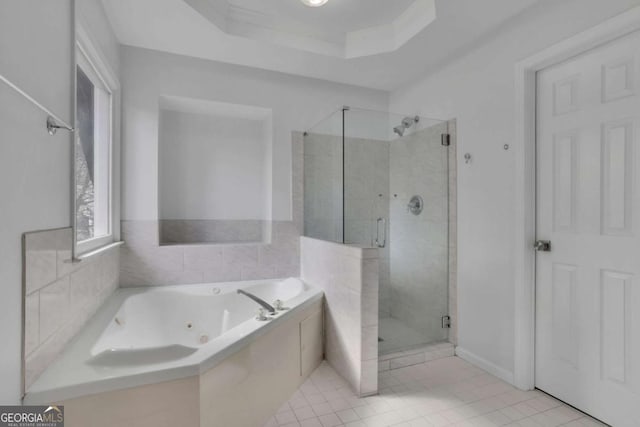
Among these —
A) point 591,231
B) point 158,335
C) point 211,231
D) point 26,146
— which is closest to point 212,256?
point 211,231

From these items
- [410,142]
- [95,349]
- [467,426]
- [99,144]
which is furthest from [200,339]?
[410,142]

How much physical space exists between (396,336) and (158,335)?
186 centimetres

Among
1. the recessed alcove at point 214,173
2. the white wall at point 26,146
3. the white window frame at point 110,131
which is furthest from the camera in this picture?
the recessed alcove at point 214,173

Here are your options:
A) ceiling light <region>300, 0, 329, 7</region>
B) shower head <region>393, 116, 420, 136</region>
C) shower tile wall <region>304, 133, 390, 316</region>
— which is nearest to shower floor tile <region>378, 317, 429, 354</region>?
shower tile wall <region>304, 133, 390, 316</region>

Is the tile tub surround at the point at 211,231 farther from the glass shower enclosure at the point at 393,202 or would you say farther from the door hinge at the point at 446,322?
the door hinge at the point at 446,322

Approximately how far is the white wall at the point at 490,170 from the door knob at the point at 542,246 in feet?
0.47

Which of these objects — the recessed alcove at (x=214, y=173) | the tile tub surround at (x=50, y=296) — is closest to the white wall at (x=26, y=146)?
the tile tub surround at (x=50, y=296)

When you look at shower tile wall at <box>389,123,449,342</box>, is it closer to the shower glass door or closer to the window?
the shower glass door

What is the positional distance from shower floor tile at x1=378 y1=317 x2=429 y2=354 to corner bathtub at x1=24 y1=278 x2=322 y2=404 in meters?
0.69

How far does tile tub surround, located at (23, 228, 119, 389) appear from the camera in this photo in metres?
1.11

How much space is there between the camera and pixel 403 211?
2947 mm

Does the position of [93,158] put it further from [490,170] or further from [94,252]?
[490,170]

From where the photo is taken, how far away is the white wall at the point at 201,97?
2.58m

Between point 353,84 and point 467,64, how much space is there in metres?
1.12
